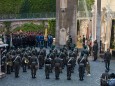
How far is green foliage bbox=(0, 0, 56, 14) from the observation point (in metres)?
82.6

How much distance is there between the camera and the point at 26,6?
279 ft

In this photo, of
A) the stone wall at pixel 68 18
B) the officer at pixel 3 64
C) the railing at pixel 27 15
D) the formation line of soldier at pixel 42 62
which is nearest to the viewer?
the formation line of soldier at pixel 42 62

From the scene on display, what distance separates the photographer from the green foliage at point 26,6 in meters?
82.6

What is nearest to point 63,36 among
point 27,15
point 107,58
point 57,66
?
point 107,58

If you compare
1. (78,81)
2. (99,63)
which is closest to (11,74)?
(78,81)

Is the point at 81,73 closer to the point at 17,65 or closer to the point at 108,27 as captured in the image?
the point at 17,65

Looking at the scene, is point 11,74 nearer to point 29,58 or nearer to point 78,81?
point 29,58

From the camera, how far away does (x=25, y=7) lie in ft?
278

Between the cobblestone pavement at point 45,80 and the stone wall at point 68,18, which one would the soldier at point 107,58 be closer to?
the cobblestone pavement at point 45,80

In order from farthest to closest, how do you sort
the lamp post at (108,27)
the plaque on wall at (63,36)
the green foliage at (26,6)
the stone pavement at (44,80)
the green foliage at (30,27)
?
the green foliage at (26,6)
the green foliage at (30,27)
the plaque on wall at (63,36)
the lamp post at (108,27)
the stone pavement at (44,80)

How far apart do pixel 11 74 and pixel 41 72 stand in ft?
7.65

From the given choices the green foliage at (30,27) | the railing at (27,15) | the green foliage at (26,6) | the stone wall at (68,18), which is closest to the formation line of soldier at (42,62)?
the stone wall at (68,18)

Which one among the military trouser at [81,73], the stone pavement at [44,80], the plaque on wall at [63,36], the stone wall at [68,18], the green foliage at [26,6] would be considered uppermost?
the green foliage at [26,6]

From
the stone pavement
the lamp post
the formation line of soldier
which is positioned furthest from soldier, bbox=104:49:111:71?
the lamp post
